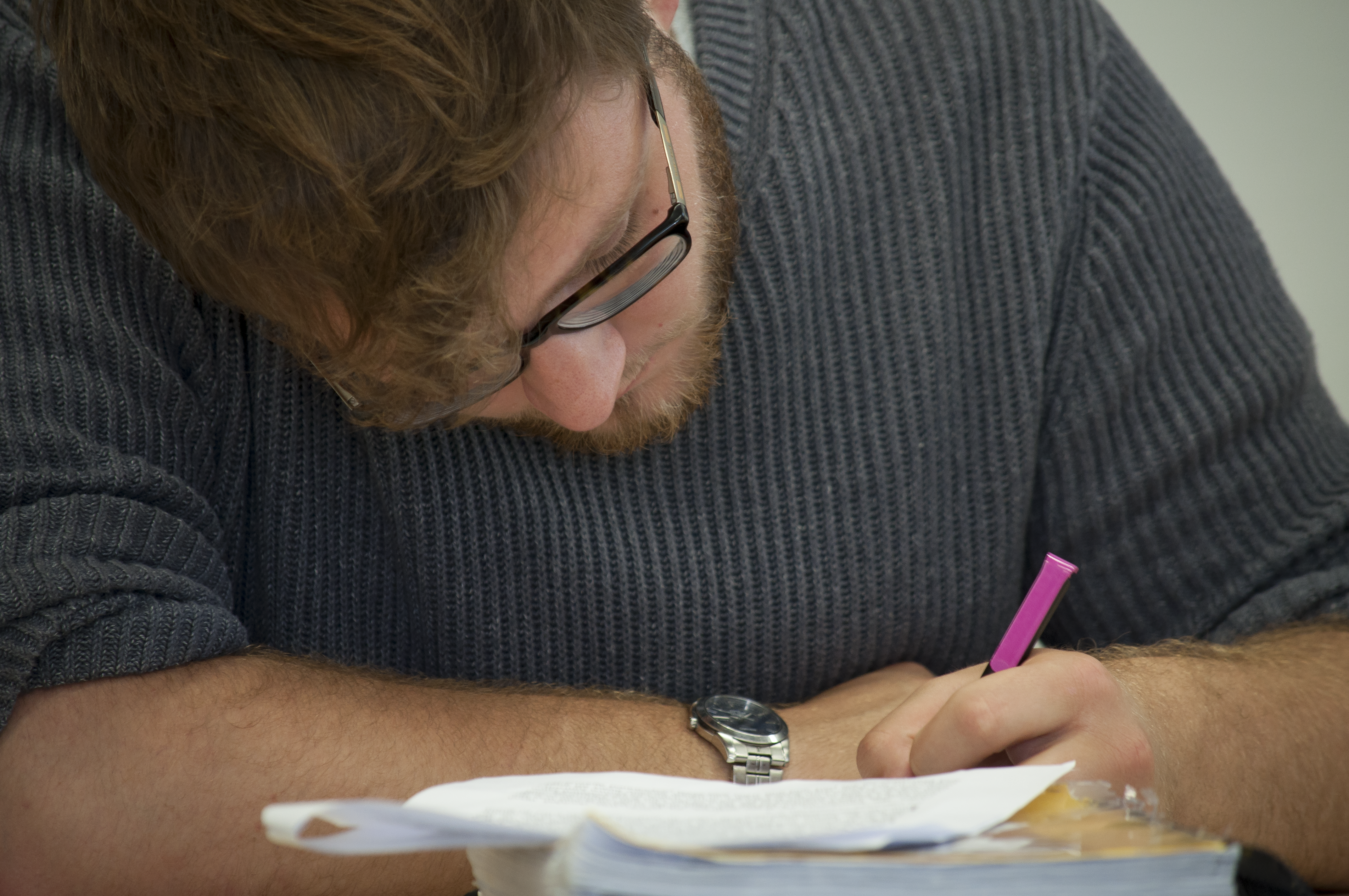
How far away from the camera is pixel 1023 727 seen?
2.17 feet

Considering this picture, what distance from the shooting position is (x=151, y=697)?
32.1 inches

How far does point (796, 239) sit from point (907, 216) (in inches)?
5.8

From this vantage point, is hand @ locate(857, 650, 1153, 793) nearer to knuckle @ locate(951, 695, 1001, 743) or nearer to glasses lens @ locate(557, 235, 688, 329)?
knuckle @ locate(951, 695, 1001, 743)

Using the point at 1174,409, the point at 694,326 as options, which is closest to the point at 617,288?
the point at 694,326

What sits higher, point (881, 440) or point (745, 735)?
point (881, 440)

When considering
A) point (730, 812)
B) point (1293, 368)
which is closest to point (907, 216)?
point (1293, 368)

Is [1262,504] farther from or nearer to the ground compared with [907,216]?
nearer to the ground

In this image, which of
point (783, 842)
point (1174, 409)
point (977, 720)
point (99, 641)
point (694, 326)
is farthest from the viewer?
point (1174, 409)

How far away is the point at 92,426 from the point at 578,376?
16.6 inches

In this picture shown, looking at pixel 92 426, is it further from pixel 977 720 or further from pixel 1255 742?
pixel 1255 742

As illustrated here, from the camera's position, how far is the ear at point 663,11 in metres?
1.01

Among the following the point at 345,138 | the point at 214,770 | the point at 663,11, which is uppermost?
the point at 663,11

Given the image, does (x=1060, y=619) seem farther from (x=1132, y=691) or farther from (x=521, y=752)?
(x=521, y=752)

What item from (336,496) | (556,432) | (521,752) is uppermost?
(556,432)
